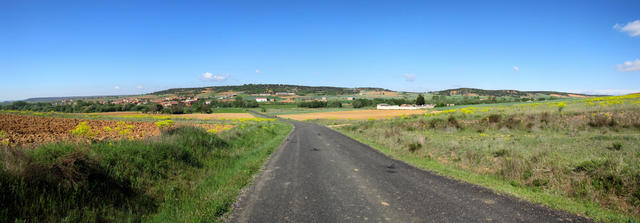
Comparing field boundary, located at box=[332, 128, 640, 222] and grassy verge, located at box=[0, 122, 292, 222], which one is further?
field boundary, located at box=[332, 128, 640, 222]

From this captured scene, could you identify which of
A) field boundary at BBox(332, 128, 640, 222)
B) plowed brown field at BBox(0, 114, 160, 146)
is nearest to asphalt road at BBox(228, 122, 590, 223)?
A: field boundary at BBox(332, 128, 640, 222)

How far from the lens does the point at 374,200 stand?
20.6 ft

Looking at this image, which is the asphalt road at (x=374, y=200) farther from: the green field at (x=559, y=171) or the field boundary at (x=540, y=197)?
the green field at (x=559, y=171)

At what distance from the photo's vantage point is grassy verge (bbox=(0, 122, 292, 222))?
489cm

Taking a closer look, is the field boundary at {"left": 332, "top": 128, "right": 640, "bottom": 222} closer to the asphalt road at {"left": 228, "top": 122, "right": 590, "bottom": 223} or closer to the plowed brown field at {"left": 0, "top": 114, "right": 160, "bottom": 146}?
the asphalt road at {"left": 228, "top": 122, "right": 590, "bottom": 223}

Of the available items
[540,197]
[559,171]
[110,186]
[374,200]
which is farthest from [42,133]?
[559,171]

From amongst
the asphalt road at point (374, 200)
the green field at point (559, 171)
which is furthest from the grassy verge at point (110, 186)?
the green field at point (559, 171)

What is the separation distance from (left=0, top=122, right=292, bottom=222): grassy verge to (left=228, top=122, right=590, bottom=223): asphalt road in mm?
918

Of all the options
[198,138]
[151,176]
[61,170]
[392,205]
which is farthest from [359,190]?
[198,138]

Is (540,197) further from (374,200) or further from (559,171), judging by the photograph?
(374,200)

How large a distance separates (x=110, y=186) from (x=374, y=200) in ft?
19.8

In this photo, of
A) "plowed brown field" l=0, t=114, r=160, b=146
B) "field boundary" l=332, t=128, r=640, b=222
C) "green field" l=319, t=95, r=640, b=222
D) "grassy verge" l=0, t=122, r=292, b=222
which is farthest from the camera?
"plowed brown field" l=0, t=114, r=160, b=146

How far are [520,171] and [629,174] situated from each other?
2345 millimetres

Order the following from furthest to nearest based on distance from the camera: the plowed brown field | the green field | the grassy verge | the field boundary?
the plowed brown field, the green field, the field boundary, the grassy verge
